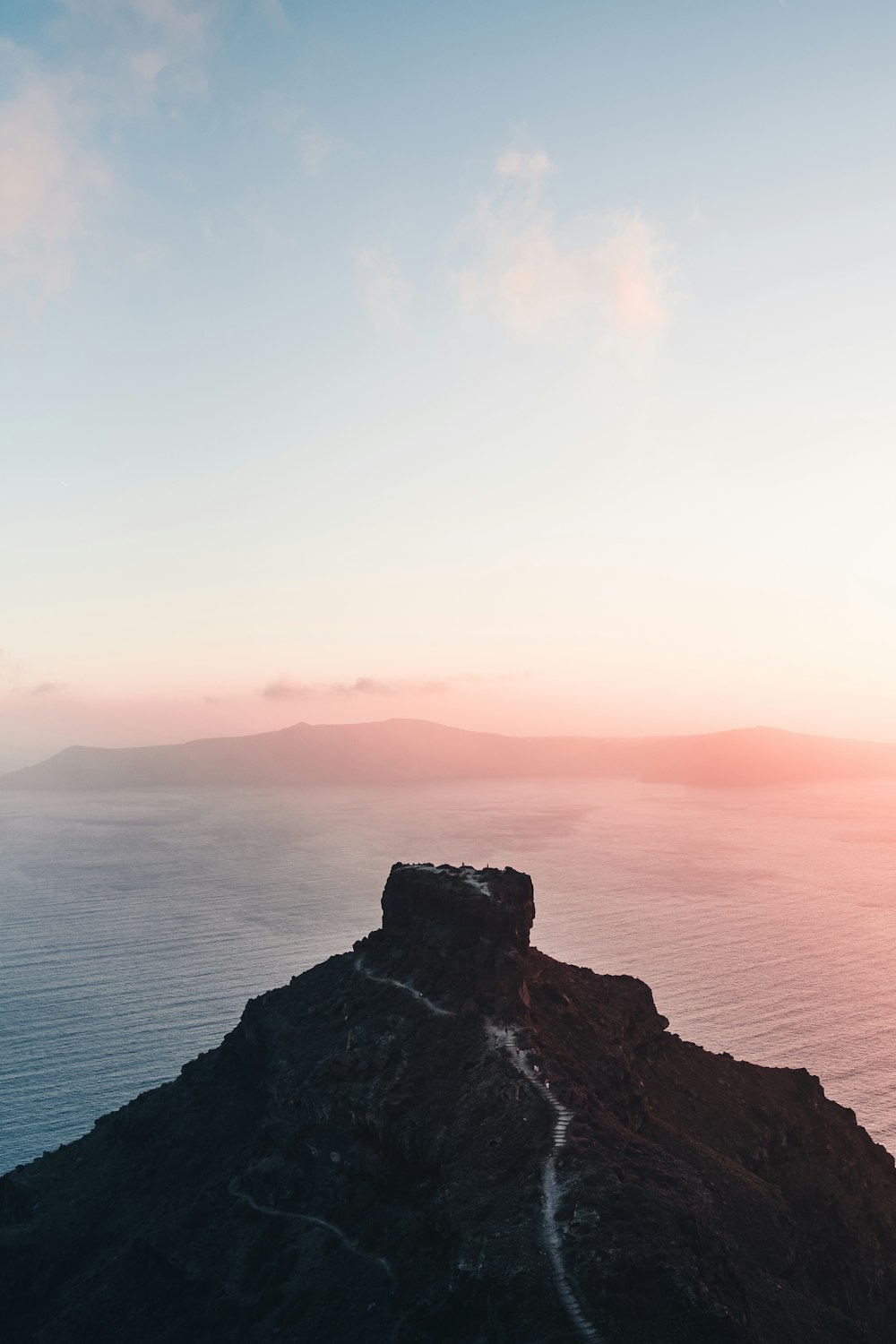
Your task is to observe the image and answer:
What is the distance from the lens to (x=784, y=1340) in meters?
43.9

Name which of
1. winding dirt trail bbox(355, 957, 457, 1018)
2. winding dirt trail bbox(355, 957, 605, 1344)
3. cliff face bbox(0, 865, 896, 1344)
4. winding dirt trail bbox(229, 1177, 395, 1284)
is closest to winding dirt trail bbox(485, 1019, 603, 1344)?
winding dirt trail bbox(355, 957, 605, 1344)

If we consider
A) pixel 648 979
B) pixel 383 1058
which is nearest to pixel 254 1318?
pixel 383 1058

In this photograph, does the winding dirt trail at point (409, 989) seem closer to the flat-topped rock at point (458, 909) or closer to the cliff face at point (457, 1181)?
the cliff face at point (457, 1181)

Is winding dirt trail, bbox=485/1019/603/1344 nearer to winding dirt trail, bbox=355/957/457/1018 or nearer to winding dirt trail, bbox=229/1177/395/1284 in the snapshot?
winding dirt trail, bbox=355/957/457/1018

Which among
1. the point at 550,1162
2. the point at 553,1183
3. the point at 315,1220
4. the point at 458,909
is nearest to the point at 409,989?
the point at 458,909

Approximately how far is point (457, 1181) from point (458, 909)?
2510 cm

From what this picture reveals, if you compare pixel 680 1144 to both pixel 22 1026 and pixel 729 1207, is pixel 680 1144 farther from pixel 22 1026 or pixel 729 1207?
pixel 22 1026

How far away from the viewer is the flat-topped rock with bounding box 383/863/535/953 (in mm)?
71625

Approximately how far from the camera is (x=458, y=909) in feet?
243

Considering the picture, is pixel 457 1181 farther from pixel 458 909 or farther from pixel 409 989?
pixel 458 909

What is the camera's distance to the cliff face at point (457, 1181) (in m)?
43.8

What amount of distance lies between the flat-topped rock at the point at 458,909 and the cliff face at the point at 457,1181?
0.27 m

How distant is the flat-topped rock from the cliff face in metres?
0.27

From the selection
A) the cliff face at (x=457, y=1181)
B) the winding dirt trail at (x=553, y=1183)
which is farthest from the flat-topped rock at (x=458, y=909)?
the winding dirt trail at (x=553, y=1183)
